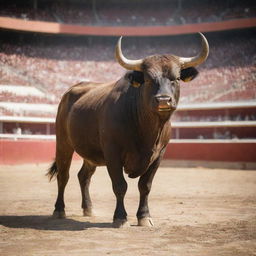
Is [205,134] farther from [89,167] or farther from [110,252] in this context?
[110,252]

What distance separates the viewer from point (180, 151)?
56.6 ft

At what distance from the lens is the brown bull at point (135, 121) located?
191 inches

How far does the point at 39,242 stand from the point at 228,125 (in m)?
15.9

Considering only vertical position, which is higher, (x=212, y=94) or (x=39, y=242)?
(x=39, y=242)

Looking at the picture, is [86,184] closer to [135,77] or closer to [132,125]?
[132,125]

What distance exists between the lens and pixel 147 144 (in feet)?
16.9

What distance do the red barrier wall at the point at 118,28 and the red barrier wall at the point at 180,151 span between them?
12192 mm

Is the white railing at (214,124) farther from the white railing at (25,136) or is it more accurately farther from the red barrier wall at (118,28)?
the red barrier wall at (118,28)

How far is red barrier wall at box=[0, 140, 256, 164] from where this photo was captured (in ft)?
51.8

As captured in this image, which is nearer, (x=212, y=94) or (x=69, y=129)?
(x=69, y=129)

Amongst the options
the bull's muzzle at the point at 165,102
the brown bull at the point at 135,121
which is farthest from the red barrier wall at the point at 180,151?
the bull's muzzle at the point at 165,102

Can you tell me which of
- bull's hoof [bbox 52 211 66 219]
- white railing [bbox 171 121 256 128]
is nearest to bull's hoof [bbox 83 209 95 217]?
bull's hoof [bbox 52 211 66 219]

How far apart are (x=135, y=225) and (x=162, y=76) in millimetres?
1660

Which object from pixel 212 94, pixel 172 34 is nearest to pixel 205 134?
pixel 212 94
